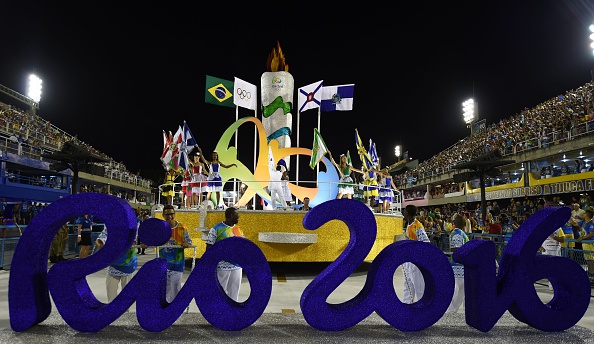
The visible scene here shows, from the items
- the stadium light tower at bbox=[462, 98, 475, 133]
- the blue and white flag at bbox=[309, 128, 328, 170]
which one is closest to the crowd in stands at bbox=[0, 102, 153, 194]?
the blue and white flag at bbox=[309, 128, 328, 170]

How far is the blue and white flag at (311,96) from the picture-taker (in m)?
14.6

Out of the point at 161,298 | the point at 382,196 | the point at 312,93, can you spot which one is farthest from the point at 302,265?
the point at 161,298

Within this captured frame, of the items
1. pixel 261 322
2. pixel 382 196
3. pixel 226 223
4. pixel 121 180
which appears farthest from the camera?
pixel 121 180

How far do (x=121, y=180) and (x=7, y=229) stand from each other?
3671cm

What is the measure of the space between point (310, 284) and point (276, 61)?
11.6 meters

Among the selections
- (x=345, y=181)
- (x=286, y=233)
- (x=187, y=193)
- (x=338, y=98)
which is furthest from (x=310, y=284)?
(x=338, y=98)

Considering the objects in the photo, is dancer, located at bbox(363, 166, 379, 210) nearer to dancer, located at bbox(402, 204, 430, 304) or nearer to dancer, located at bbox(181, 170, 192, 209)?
dancer, located at bbox(181, 170, 192, 209)

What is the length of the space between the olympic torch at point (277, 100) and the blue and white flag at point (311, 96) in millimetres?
437

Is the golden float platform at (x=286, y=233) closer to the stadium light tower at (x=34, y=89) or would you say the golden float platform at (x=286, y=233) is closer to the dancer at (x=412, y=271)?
the dancer at (x=412, y=271)

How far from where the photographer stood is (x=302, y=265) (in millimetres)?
12641

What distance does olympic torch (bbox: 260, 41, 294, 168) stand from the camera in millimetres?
14250

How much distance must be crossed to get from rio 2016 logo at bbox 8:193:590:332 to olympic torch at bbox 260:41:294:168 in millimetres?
9337

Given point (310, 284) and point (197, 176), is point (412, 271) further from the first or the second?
point (197, 176)

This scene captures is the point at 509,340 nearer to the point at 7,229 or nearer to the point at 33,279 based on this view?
the point at 33,279
